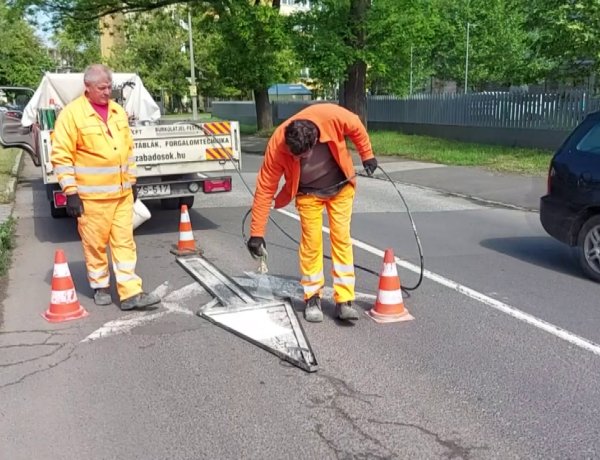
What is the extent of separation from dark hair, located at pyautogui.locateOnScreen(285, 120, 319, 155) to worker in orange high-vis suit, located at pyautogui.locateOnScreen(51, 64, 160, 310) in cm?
159

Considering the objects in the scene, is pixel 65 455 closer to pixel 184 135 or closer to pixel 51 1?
pixel 184 135

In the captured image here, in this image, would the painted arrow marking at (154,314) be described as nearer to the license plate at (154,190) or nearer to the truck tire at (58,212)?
the license plate at (154,190)

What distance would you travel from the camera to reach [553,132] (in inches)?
692

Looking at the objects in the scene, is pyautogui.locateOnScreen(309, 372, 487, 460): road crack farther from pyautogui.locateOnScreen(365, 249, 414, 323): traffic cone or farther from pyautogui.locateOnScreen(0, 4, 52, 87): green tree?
pyautogui.locateOnScreen(0, 4, 52, 87): green tree

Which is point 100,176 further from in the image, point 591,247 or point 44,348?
point 591,247

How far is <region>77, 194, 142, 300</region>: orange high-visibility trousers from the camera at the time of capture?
5.35 metres

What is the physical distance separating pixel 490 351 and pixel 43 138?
19.1ft

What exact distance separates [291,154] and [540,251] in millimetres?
4196

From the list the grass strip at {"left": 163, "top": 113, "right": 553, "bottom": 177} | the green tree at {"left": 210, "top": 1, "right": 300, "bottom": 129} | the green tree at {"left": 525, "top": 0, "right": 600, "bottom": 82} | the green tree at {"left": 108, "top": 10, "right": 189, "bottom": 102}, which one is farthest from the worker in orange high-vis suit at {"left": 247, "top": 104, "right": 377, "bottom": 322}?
the green tree at {"left": 108, "top": 10, "right": 189, "bottom": 102}

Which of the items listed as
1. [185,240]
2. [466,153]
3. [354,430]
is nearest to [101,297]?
[185,240]

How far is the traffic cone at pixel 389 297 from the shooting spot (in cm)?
521

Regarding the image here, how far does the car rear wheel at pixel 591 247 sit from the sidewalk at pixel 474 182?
432 cm

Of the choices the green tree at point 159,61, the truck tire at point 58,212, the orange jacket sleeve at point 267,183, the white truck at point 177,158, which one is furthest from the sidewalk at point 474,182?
the green tree at point 159,61

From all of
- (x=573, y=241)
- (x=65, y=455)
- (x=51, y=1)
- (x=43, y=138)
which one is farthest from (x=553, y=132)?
(x=51, y=1)
